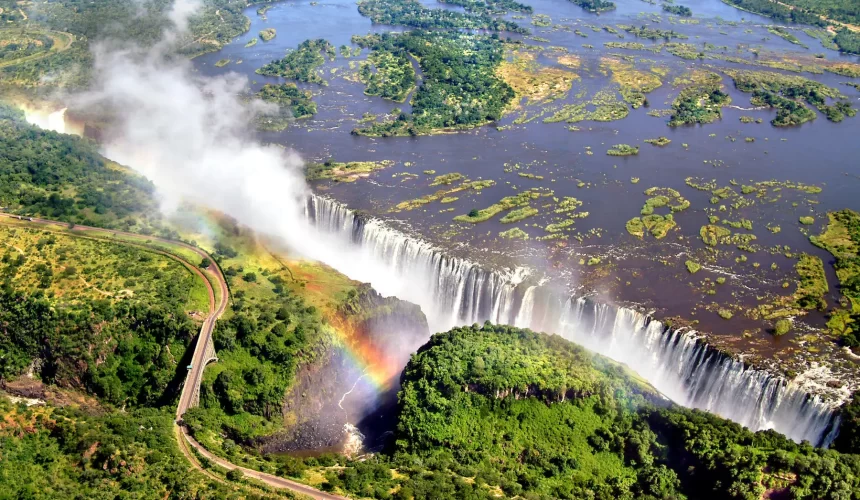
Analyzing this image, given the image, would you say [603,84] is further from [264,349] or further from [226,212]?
[264,349]

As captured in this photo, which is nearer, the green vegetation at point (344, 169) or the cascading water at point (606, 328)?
the cascading water at point (606, 328)

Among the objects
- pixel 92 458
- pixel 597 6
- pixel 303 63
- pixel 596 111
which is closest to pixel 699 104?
pixel 596 111

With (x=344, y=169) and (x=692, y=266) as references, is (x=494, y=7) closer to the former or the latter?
(x=344, y=169)

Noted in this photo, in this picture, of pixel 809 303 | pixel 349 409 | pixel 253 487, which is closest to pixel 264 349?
pixel 349 409

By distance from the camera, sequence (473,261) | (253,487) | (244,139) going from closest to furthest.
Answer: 1. (253,487)
2. (473,261)
3. (244,139)

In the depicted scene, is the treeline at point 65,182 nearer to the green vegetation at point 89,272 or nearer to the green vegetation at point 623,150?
the green vegetation at point 89,272

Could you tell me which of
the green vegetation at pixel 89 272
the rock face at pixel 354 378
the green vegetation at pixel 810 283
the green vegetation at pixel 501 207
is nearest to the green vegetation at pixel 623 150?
the green vegetation at pixel 501 207
